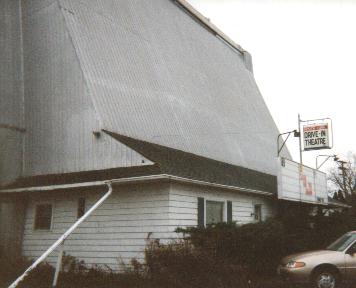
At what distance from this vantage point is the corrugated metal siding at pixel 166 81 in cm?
1635

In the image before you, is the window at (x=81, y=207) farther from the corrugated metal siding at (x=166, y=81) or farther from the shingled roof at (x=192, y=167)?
the corrugated metal siding at (x=166, y=81)

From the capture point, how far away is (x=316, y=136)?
29359 millimetres

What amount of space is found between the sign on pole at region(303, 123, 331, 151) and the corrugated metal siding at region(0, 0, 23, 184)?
63.7ft

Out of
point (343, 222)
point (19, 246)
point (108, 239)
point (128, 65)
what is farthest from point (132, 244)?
point (343, 222)

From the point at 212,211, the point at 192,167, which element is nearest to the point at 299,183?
the point at 212,211

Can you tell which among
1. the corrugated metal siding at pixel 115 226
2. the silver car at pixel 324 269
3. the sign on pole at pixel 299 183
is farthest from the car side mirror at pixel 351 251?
the sign on pole at pixel 299 183

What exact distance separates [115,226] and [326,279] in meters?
6.57

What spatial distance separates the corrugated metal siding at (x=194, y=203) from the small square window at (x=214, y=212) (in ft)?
0.70

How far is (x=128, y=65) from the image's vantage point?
58.8ft

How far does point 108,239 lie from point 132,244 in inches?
38.5

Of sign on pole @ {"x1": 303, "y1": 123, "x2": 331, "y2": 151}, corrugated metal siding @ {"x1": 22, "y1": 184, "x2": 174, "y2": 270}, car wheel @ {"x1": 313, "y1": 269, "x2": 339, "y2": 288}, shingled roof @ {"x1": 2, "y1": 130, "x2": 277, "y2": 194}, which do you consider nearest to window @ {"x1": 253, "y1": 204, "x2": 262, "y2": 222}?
shingled roof @ {"x1": 2, "y1": 130, "x2": 277, "y2": 194}

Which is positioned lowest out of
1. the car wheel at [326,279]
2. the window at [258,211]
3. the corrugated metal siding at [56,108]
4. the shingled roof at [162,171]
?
the car wheel at [326,279]

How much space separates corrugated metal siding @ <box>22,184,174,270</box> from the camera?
13.3 m

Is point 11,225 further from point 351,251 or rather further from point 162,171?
point 351,251
